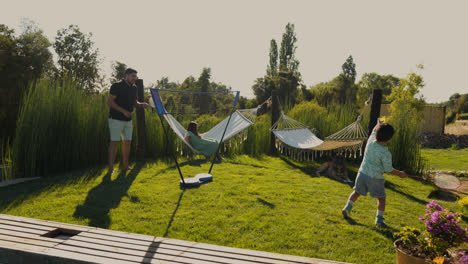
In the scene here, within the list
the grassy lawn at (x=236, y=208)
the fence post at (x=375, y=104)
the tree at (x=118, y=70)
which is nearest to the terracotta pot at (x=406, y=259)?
the grassy lawn at (x=236, y=208)

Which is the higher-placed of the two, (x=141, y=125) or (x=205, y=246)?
(x=141, y=125)

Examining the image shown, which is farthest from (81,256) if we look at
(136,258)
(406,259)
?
(406,259)

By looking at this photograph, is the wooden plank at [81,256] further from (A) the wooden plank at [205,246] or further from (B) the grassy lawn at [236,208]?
(B) the grassy lawn at [236,208]

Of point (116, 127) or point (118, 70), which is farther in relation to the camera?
point (118, 70)

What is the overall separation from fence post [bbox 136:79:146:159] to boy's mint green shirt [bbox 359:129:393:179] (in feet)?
12.2

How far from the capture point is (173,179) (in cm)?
375

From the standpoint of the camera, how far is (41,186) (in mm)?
3336

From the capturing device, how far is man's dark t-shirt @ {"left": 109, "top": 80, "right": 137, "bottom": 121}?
3.49 m

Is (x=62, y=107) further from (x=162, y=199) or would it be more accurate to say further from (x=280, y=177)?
(x=280, y=177)

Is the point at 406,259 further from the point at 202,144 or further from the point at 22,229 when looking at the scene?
the point at 202,144

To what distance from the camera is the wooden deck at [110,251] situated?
145 cm


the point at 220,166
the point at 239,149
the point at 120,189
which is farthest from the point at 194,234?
the point at 239,149

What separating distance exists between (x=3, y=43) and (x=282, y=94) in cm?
1776

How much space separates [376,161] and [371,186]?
216mm
